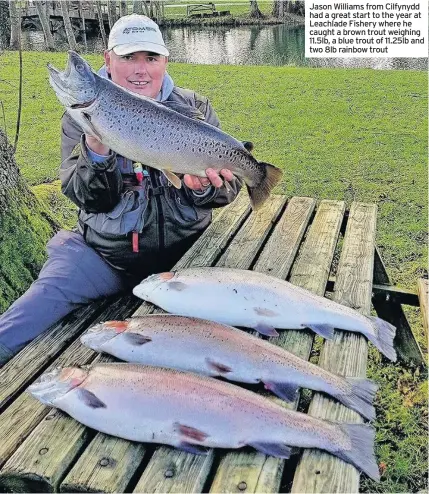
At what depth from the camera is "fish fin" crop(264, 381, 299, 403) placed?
241cm

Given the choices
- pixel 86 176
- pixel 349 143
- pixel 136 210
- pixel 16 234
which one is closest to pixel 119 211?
pixel 136 210

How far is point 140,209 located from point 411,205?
408 cm

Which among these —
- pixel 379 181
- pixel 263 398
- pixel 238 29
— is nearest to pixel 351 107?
pixel 379 181

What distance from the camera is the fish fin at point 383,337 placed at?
2797 millimetres

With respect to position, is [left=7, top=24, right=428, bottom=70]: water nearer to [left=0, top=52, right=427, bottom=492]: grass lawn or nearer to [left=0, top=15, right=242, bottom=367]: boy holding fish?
[left=0, top=52, right=427, bottom=492]: grass lawn

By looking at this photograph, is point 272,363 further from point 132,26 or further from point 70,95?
point 132,26

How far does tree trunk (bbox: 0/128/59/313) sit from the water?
12874 millimetres

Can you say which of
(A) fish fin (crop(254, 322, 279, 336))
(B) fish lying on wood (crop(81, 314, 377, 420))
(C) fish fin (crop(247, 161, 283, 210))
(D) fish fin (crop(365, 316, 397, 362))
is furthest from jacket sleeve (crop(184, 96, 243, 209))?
(D) fish fin (crop(365, 316, 397, 362))

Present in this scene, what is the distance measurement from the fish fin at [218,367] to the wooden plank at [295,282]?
0.86ft

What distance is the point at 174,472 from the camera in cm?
205

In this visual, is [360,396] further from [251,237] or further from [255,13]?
[255,13]

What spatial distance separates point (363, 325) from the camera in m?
2.89

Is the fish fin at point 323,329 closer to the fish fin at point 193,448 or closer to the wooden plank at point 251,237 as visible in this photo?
the wooden plank at point 251,237

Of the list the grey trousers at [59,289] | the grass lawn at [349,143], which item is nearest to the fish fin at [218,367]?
the grey trousers at [59,289]
